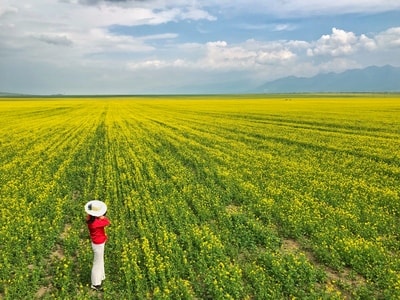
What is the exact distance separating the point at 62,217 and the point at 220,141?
801 inches

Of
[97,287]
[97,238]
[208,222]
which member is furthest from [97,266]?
[208,222]

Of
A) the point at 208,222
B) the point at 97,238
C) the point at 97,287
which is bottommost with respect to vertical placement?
the point at 97,287

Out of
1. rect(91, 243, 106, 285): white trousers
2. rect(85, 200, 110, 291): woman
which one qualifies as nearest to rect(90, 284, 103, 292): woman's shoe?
rect(85, 200, 110, 291): woman

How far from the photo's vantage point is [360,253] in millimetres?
11945

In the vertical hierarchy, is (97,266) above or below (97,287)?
above

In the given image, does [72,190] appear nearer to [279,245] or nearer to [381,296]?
[279,245]

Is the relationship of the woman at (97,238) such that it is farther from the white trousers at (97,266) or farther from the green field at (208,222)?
the green field at (208,222)

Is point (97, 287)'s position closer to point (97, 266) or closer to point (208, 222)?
point (97, 266)

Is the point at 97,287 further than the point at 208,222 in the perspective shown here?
No

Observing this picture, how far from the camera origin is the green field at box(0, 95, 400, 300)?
10.6m

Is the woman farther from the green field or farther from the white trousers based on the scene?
the green field

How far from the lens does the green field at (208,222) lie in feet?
34.7

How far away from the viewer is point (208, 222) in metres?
15.2

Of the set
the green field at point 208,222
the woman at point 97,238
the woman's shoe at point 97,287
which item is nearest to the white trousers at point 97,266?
the woman at point 97,238
